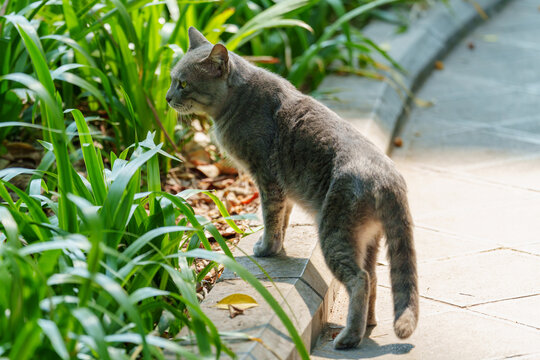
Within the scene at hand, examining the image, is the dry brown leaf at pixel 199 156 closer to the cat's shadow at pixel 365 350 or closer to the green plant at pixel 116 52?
the green plant at pixel 116 52

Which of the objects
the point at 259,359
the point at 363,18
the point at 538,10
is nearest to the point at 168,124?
the point at 259,359

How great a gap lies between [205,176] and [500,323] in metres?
1.94

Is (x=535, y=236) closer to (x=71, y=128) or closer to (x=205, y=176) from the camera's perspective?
(x=205, y=176)

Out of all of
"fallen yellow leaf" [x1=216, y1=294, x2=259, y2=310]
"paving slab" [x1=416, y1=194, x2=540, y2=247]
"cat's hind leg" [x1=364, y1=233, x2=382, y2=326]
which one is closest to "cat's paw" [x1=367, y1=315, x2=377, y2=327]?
"cat's hind leg" [x1=364, y1=233, x2=382, y2=326]

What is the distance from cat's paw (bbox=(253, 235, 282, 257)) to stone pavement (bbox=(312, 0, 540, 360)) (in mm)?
381

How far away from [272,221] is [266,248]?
0.39 feet

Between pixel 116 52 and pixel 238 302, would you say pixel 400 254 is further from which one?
pixel 116 52

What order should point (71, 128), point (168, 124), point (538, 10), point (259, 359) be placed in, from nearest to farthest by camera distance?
point (259, 359) < point (71, 128) < point (168, 124) < point (538, 10)

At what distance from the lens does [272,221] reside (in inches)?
124

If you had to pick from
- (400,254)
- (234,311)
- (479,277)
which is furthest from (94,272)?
(479,277)

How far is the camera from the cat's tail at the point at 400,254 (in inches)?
104

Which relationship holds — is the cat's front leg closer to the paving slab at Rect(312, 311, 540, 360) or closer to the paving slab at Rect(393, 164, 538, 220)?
the paving slab at Rect(312, 311, 540, 360)

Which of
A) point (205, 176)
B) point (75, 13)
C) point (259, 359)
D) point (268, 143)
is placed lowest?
point (205, 176)

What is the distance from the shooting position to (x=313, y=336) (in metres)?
2.84
